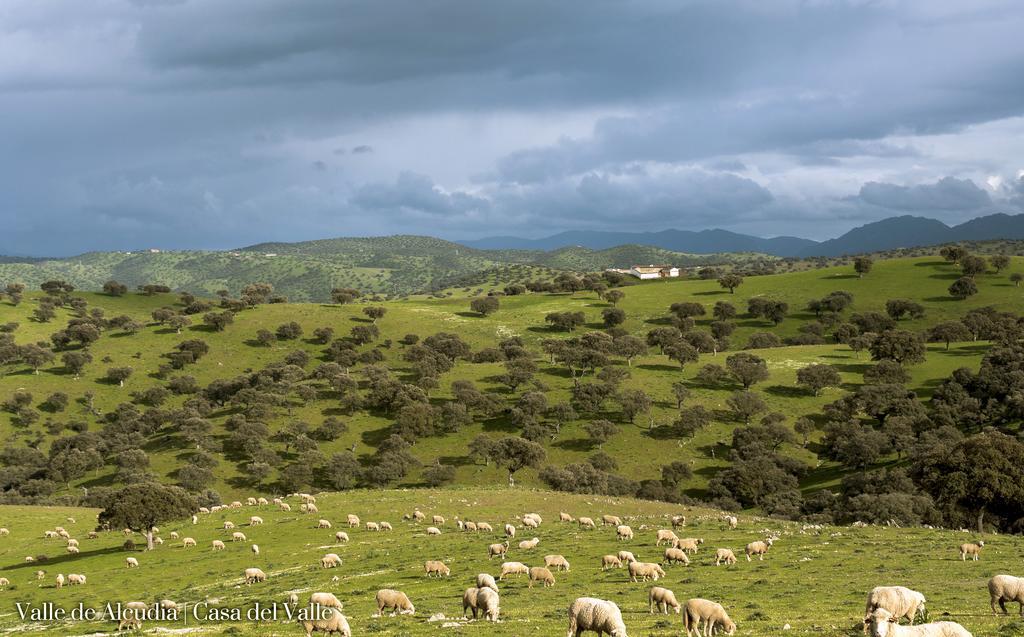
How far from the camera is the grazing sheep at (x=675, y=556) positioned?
38909 millimetres

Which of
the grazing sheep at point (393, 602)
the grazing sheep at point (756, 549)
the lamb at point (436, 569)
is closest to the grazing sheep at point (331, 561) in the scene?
the lamb at point (436, 569)

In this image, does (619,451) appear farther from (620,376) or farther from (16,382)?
(16,382)

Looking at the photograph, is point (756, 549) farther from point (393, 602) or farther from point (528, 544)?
point (393, 602)

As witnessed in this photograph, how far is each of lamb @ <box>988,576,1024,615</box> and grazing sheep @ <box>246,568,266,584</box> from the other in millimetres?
37324

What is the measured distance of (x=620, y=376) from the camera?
13950cm

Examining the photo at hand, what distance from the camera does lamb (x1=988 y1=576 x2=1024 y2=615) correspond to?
23406mm

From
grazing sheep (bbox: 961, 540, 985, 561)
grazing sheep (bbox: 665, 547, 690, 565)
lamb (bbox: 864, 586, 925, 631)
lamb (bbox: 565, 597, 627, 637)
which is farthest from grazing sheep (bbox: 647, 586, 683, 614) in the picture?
grazing sheep (bbox: 961, 540, 985, 561)

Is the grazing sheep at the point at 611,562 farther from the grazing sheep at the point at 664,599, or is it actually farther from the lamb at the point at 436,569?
the grazing sheep at the point at 664,599

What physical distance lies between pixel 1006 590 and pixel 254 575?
38.6 metres

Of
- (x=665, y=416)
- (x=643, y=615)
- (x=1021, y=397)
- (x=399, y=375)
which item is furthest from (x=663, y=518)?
(x=399, y=375)

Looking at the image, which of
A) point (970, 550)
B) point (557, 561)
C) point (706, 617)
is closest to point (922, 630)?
point (706, 617)

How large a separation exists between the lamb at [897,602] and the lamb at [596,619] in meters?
8.20

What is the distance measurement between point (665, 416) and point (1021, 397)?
178 ft

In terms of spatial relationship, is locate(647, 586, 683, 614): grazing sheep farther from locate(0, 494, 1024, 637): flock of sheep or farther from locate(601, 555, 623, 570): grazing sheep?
locate(601, 555, 623, 570): grazing sheep
